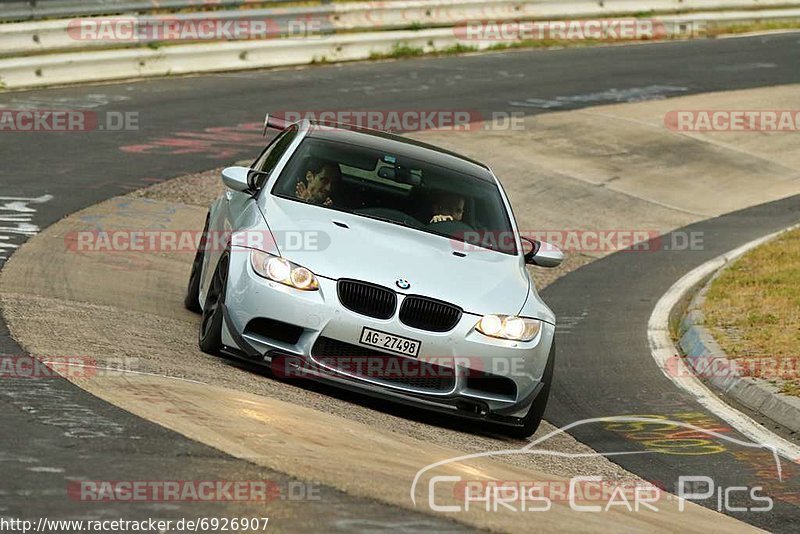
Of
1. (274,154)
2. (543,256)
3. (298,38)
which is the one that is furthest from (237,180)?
(298,38)

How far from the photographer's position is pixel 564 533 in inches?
225

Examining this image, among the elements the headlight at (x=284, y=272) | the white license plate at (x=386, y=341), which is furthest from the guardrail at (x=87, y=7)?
the white license plate at (x=386, y=341)

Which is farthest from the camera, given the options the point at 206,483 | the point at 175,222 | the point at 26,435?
the point at 175,222

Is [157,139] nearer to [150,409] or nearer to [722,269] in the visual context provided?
[722,269]

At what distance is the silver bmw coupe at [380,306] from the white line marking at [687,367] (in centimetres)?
163

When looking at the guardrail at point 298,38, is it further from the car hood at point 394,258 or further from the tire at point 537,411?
the tire at point 537,411

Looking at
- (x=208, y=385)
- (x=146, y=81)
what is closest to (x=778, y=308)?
A: (x=208, y=385)

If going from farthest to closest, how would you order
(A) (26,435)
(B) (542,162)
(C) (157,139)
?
Answer: 1. (B) (542,162)
2. (C) (157,139)
3. (A) (26,435)

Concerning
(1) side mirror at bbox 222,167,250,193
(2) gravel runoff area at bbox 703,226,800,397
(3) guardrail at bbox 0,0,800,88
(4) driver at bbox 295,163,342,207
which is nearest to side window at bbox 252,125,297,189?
(1) side mirror at bbox 222,167,250,193

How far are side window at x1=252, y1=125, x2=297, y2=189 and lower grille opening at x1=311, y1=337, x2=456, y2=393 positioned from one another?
1896 millimetres

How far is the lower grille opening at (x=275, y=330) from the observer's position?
26.6ft

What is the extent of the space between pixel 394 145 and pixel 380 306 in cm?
228

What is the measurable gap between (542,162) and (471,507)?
1325 centimetres

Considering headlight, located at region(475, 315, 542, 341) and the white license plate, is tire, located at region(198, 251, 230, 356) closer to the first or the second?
the white license plate
